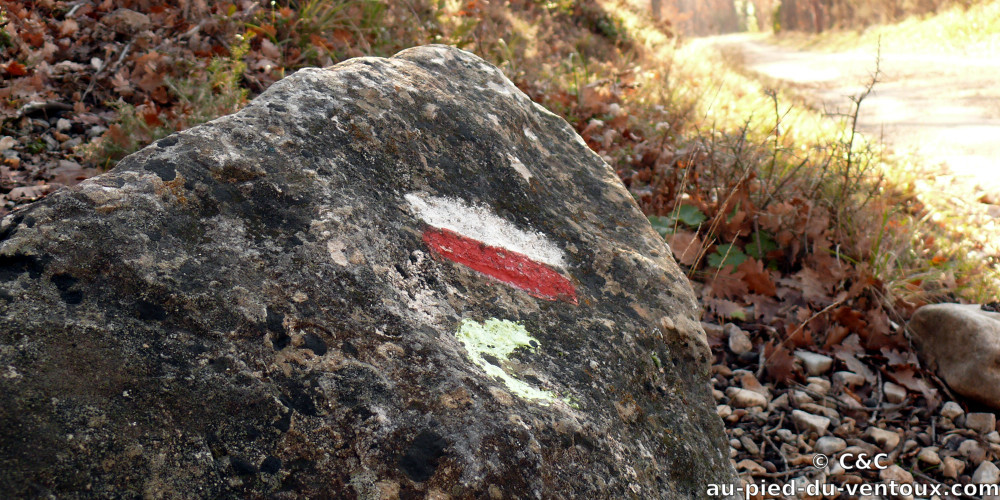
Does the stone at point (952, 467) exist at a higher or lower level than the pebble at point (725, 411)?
lower

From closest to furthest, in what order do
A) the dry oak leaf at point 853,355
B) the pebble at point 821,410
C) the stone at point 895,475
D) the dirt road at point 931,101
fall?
the stone at point 895,475, the pebble at point 821,410, the dry oak leaf at point 853,355, the dirt road at point 931,101

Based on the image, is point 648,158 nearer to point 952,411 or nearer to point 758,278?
point 758,278

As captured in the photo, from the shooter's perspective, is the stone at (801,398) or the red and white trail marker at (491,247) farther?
the stone at (801,398)

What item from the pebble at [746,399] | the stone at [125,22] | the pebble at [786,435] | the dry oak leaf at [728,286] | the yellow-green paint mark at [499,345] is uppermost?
the stone at [125,22]

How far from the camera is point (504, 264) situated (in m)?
1.81

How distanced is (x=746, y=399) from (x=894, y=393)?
72cm

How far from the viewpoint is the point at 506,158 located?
212 cm

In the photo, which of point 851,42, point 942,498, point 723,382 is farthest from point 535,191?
point 851,42

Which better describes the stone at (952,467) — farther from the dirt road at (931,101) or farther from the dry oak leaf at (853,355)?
the dirt road at (931,101)

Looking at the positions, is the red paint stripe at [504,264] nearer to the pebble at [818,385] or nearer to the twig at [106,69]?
the pebble at [818,385]

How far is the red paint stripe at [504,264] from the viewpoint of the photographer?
173 centimetres

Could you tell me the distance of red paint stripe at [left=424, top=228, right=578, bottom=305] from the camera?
5.68 feet

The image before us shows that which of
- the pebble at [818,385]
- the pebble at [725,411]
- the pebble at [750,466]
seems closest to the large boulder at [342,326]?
the pebble at [750,466]

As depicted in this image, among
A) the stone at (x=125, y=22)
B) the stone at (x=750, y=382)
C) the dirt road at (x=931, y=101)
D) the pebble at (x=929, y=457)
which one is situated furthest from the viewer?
the dirt road at (x=931, y=101)
